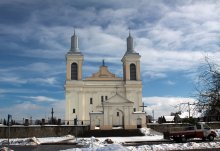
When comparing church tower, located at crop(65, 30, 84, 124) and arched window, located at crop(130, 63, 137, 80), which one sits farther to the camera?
arched window, located at crop(130, 63, 137, 80)

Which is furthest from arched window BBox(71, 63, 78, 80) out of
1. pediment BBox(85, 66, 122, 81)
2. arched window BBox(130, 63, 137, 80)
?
arched window BBox(130, 63, 137, 80)

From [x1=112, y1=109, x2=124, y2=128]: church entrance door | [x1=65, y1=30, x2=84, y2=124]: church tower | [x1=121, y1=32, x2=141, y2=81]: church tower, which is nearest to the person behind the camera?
[x1=112, y1=109, x2=124, y2=128]: church entrance door

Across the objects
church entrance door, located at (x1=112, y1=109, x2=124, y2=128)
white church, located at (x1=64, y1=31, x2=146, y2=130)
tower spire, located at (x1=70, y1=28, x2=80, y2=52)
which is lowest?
church entrance door, located at (x1=112, y1=109, x2=124, y2=128)

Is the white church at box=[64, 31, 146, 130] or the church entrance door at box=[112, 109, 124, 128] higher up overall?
the white church at box=[64, 31, 146, 130]

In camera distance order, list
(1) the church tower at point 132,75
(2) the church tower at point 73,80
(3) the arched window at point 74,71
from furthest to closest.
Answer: (3) the arched window at point 74,71 < (1) the church tower at point 132,75 < (2) the church tower at point 73,80

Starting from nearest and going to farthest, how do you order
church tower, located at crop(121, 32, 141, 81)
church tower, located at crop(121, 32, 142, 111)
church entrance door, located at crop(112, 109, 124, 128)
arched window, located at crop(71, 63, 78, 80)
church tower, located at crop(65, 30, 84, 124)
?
church entrance door, located at crop(112, 109, 124, 128) < church tower, located at crop(65, 30, 84, 124) < church tower, located at crop(121, 32, 142, 111) < arched window, located at crop(71, 63, 78, 80) < church tower, located at crop(121, 32, 141, 81)

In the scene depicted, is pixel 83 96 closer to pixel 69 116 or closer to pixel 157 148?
pixel 69 116

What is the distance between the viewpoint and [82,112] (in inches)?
2953

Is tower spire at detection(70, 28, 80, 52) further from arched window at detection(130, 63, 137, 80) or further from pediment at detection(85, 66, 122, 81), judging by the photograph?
arched window at detection(130, 63, 137, 80)

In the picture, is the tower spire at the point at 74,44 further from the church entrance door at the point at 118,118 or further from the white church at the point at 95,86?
the church entrance door at the point at 118,118

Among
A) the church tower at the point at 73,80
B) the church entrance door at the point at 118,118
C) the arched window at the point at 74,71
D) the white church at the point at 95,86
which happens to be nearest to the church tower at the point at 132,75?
the white church at the point at 95,86

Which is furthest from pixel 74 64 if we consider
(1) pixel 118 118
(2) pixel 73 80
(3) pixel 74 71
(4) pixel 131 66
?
(1) pixel 118 118

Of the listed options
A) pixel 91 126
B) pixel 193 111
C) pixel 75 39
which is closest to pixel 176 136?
pixel 193 111

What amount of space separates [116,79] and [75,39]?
12.5 m
